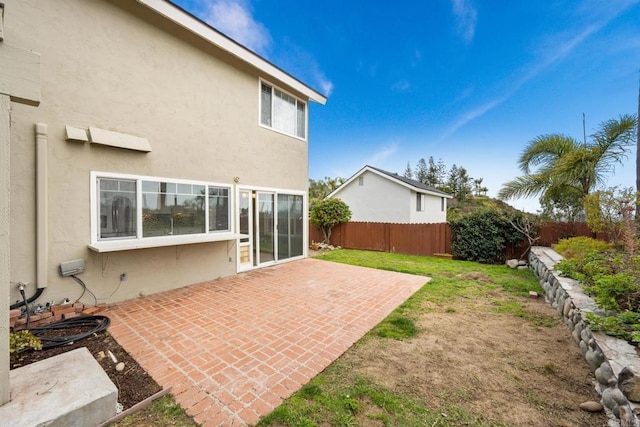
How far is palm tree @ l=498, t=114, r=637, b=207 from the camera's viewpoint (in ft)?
26.9

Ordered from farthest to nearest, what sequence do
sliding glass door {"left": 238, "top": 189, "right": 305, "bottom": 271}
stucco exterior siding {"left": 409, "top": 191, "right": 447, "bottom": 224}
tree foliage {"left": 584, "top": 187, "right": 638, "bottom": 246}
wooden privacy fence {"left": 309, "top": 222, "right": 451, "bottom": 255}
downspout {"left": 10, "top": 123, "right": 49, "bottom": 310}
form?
1. stucco exterior siding {"left": 409, "top": 191, "right": 447, "bottom": 224}
2. wooden privacy fence {"left": 309, "top": 222, "right": 451, "bottom": 255}
3. sliding glass door {"left": 238, "top": 189, "right": 305, "bottom": 271}
4. tree foliage {"left": 584, "top": 187, "right": 638, "bottom": 246}
5. downspout {"left": 10, "top": 123, "right": 49, "bottom": 310}

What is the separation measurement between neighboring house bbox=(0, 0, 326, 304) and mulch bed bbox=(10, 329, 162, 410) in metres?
1.47

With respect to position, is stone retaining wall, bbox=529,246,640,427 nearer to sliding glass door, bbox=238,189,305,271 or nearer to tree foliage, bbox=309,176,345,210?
sliding glass door, bbox=238,189,305,271

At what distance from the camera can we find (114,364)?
3045 mm

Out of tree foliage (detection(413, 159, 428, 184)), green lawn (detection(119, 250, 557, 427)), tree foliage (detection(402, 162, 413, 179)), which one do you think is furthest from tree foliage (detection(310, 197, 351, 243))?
tree foliage (detection(402, 162, 413, 179))

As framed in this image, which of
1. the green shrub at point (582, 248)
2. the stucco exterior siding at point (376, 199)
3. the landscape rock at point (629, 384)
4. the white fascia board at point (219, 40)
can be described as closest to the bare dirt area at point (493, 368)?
the landscape rock at point (629, 384)

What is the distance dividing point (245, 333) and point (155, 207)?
3.58 m

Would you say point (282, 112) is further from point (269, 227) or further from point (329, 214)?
point (329, 214)

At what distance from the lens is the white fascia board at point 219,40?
5.30m

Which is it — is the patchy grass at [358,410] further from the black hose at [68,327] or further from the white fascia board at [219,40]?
the white fascia board at [219,40]

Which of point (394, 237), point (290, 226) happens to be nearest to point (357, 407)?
point (290, 226)

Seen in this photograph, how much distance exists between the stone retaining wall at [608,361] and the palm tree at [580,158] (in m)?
6.15

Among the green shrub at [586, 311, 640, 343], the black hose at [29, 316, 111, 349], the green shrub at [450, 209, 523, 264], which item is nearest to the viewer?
the green shrub at [586, 311, 640, 343]

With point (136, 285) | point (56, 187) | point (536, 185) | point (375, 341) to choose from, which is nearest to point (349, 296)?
point (375, 341)
